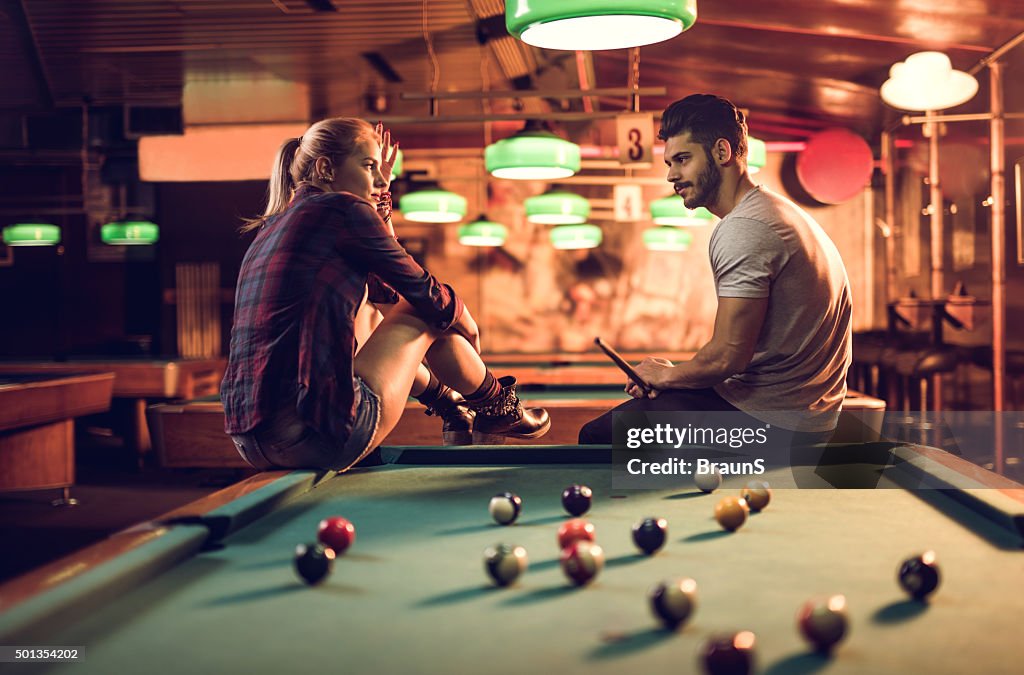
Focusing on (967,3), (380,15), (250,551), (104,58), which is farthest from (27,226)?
(250,551)

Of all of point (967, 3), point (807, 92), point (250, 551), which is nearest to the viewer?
point (250, 551)

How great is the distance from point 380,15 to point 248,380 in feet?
13.0

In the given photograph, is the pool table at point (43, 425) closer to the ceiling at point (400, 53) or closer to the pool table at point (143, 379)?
the pool table at point (143, 379)

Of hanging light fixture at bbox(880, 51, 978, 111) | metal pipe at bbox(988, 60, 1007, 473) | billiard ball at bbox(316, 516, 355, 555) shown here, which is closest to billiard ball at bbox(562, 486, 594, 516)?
billiard ball at bbox(316, 516, 355, 555)

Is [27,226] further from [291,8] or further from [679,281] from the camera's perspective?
[679,281]

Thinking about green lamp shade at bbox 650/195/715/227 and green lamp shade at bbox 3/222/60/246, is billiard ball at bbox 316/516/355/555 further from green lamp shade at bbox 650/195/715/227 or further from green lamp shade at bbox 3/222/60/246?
green lamp shade at bbox 3/222/60/246

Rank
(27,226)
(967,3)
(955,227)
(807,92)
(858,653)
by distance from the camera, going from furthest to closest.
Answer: (27,226) → (807,92) → (955,227) → (967,3) → (858,653)

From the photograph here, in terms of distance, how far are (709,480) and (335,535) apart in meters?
0.91

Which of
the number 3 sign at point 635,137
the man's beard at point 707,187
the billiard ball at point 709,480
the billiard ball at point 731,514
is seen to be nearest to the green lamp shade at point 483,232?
the number 3 sign at point 635,137

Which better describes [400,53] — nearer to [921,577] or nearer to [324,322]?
[324,322]

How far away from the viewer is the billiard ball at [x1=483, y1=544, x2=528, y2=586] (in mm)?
1368

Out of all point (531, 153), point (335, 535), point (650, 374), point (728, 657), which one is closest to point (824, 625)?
point (728, 657)

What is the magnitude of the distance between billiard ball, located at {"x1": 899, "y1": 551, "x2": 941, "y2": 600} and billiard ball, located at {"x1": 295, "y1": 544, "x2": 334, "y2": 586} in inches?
30.8

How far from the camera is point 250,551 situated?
161 centimetres
